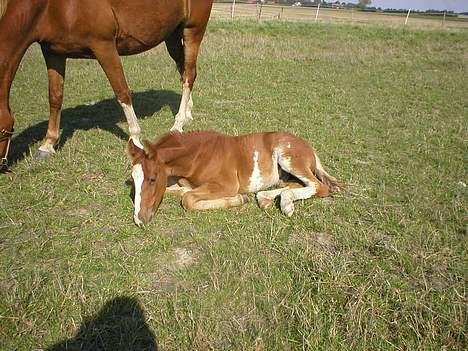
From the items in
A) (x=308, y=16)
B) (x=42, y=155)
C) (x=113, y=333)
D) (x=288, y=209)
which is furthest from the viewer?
(x=308, y=16)

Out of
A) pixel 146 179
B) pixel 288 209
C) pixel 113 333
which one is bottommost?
pixel 113 333

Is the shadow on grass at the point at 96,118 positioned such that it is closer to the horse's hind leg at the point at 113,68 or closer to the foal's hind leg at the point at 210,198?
the horse's hind leg at the point at 113,68

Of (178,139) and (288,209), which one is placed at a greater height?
(178,139)

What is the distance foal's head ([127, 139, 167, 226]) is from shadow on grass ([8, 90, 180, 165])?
2376mm

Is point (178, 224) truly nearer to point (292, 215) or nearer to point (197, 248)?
point (197, 248)

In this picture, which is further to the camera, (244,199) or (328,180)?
(328,180)

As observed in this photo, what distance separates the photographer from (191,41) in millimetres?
6680

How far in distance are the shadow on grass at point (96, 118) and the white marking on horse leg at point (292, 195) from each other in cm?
317

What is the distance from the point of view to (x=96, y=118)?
278 inches

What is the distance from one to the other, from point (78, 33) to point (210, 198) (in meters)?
2.78

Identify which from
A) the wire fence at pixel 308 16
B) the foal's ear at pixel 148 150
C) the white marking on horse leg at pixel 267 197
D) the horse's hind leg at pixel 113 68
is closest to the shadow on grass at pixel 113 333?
the foal's ear at pixel 148 150

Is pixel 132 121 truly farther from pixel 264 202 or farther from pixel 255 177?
pixel 264 202

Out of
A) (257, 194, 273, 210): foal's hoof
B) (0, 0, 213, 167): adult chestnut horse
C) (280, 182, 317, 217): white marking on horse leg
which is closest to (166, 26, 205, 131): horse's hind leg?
(0, 0, 213, 167): adult chestnut horse

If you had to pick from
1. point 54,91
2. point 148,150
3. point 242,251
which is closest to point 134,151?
point 148,150
